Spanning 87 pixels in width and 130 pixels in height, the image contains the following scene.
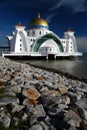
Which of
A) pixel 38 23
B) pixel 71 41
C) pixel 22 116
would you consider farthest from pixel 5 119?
pixel 71 41

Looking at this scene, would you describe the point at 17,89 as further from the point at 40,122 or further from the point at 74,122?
the point at 74,122

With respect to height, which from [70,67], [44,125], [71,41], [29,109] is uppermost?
[71,41]

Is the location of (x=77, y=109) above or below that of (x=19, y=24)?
below

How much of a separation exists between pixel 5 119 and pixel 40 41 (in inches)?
2390

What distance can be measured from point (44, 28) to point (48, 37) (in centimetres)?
424

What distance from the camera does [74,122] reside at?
151 inches

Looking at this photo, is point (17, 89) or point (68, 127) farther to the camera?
point (17, 89)

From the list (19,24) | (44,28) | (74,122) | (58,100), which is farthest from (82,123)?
(44,28)

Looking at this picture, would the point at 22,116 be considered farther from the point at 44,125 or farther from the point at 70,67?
the point at 70,67

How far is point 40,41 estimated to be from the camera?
64.2 meters

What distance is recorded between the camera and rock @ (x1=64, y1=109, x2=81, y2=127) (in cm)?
381

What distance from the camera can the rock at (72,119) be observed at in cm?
381

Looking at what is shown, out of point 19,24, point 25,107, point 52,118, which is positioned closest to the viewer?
point 52,118

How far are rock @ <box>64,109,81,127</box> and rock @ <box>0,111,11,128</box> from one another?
105 centimetres
